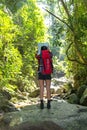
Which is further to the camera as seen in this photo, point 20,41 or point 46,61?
point 20,41

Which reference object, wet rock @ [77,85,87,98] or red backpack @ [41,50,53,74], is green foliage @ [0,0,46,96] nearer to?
wet rock @ [77,85,87,98]

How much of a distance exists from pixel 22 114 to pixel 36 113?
1.21 feet

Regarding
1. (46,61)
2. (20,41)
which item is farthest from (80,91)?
(46,61)

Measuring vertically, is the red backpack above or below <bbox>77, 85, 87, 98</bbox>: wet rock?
above

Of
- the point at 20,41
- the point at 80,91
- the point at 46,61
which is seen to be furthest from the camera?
the point at 20,41

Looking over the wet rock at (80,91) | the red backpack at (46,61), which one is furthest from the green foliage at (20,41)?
the red backpack at (46,61)

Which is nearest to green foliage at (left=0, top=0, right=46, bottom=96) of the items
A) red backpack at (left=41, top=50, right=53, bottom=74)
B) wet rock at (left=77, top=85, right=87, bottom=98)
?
wet rock at (left=77, top=85, right=87, bottom=98)

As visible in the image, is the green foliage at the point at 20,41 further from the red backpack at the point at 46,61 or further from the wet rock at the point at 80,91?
the red backpack at the point at 46,61

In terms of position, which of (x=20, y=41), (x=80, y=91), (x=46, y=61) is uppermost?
(x=46, y=61)

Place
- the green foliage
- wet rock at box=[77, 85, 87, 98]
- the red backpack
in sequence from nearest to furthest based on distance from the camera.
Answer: the red backpack
the green foliage
wet rock at box=[77, 85, 87, 98]

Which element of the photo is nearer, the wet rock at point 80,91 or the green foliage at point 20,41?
the green foliage at point 20,41

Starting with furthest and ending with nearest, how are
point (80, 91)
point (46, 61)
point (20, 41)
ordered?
point (20, 41)
point (80, 91)
point (46, 61)

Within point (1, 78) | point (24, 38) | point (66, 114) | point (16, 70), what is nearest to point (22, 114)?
point (66, 114)

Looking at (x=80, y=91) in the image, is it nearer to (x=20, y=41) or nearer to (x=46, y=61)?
(x=20, y=41)
